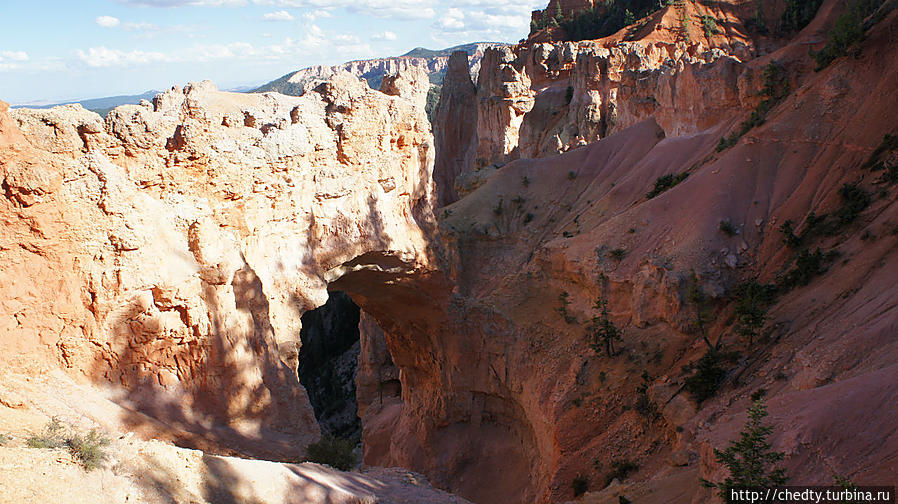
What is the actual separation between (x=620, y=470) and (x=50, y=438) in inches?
411

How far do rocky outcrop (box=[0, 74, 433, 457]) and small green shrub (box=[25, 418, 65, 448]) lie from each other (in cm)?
149

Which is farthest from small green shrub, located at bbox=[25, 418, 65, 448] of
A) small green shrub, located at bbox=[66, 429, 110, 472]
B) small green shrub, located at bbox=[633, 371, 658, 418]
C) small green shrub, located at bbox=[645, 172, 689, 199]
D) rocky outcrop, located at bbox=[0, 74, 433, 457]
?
small green shrub, located at bbox=[645, 172, 689, 199]

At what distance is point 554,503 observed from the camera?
12.8 m

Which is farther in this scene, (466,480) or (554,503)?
(466,480)

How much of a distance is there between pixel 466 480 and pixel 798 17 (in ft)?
142

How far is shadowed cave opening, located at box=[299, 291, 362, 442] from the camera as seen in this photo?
25438 mm

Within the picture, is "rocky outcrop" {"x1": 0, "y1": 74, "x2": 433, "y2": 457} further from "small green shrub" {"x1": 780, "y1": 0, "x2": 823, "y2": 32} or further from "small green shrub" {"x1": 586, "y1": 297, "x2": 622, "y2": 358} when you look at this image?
"small green shrub" {"x1": 780, "y1": 0, "x2": 823, "y2": 32}

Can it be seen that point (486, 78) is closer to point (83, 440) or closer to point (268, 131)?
point (268, 131)

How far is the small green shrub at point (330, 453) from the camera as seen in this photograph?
856 cm

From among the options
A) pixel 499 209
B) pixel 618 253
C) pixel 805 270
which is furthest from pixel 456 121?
pixel 805 270

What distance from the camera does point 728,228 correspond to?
1750 centimetres

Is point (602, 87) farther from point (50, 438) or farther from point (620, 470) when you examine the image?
point (50, 438)

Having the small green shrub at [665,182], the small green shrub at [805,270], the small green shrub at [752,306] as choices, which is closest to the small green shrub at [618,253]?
the small green shrub at [752,306]

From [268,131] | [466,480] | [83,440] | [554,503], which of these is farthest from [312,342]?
[83,440]
